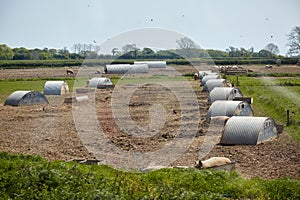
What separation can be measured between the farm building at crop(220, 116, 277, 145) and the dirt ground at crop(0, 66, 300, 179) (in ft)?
1.07

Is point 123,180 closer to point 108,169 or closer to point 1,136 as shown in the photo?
point 108,169

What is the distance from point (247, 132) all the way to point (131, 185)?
8.21m

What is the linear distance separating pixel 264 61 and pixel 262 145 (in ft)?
254

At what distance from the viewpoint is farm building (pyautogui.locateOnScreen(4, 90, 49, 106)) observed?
1248 inches

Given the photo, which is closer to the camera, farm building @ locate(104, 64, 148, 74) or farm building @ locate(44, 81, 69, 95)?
farm building @ locate(44, 81, 69, 95)

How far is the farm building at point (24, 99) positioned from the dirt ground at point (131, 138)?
920mm

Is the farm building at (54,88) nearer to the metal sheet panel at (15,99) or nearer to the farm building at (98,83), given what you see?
the farm building at (98,83)

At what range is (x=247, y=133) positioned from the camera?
18.0 meters

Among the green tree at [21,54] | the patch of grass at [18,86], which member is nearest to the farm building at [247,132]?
the patch of grass at [18,86]

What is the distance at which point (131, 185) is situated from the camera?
10.9 m

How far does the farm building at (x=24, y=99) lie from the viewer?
31.7 m

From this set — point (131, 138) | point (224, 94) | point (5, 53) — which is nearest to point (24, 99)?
point (224, 94)

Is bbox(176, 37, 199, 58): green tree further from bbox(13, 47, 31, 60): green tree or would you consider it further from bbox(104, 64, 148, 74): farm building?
bbox(13, 47, 31, 60): green tree

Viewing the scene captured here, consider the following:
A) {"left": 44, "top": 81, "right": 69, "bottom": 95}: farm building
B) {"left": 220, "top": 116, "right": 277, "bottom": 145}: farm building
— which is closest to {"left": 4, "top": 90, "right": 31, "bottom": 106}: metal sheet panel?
{"left": 44, "top": 81, "right": 69, "bottom": 95}: farm building
